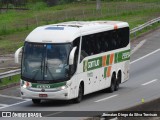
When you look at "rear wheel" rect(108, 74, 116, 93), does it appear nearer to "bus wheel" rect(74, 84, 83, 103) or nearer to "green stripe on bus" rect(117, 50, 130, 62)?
"green stripe on bus" rect(117, 50, 130, 62)

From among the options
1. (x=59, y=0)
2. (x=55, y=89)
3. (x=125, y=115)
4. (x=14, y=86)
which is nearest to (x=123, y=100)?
(x=55, y=89)

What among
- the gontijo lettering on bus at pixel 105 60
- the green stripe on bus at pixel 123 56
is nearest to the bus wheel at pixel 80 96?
the gontijo lettering on bus at pixel 105 60

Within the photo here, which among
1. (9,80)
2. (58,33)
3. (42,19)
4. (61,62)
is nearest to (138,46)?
(9,80)

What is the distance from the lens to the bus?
980 inches

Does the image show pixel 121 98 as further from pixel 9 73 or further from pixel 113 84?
pixel 9 73

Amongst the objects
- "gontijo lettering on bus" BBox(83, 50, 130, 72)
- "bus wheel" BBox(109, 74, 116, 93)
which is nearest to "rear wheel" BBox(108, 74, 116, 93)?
"bus wheel" BBox(109, 74, 116, 93)

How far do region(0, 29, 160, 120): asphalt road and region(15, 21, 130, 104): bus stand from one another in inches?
17.8

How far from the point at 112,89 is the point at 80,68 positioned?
416 cm

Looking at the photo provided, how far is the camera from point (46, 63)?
984 inches

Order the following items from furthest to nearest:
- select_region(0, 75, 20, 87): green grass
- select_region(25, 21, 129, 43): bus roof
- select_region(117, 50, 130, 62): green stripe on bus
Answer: select_region(0, 75, 20, 87): green grass → select_region(117, 50, 130, 62): green stripe on bus → select_region(25, 21, 129, 43): bus roof

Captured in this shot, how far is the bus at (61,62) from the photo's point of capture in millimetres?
24891

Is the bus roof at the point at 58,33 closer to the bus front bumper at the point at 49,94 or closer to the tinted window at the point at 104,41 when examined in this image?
the tinted window at the point at 104,41

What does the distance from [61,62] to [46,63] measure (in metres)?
0.56

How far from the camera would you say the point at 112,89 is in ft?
97.6
